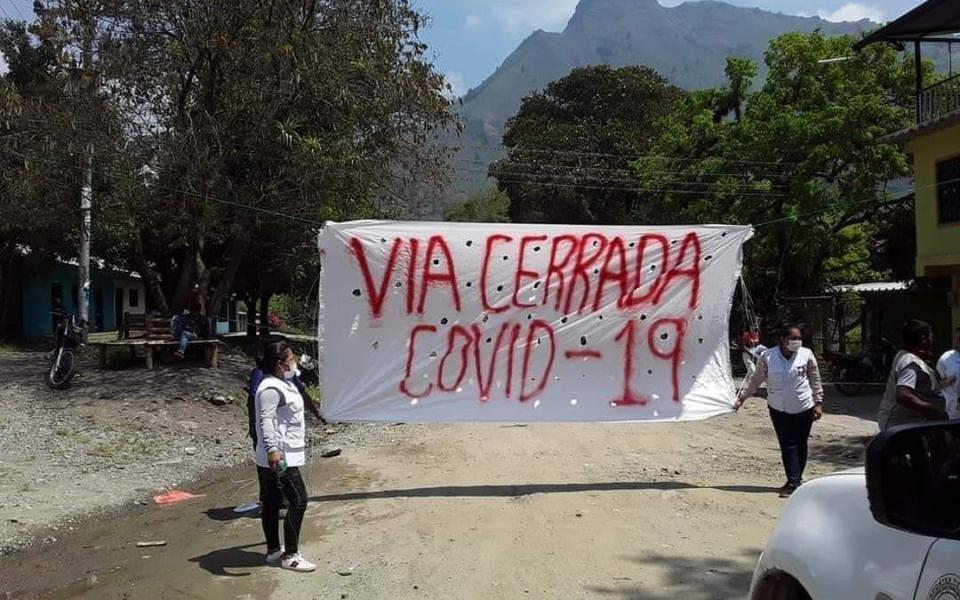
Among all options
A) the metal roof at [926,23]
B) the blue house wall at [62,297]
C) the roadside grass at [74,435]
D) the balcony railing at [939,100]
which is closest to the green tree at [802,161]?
the balcony railing at [939,100]

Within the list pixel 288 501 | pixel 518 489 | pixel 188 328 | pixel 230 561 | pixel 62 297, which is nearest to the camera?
pixel 288 501

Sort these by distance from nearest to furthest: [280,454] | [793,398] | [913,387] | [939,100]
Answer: [280,454] → [913,387] → [793,398] → [939,100]

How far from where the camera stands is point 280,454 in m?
5.54

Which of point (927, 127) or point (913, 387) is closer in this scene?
point (913, 387)

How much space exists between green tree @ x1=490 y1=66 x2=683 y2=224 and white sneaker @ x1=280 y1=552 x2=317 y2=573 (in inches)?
1218

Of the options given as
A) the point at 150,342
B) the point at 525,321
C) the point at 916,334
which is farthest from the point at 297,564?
the point at 150,342

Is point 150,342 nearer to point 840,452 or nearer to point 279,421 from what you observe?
point 279,421

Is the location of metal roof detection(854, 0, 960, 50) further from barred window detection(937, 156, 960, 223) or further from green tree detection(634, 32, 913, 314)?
green tree detection(634, 32, 913, 314)

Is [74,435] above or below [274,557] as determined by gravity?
above

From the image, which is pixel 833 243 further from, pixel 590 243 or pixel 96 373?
pixel 96 373

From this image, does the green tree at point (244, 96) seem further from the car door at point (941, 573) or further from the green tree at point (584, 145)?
the green tree at point (584, 145)

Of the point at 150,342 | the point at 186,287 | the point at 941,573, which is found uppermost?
the point at 186,287

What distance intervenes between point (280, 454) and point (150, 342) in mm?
9964

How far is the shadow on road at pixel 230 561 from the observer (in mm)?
5641
